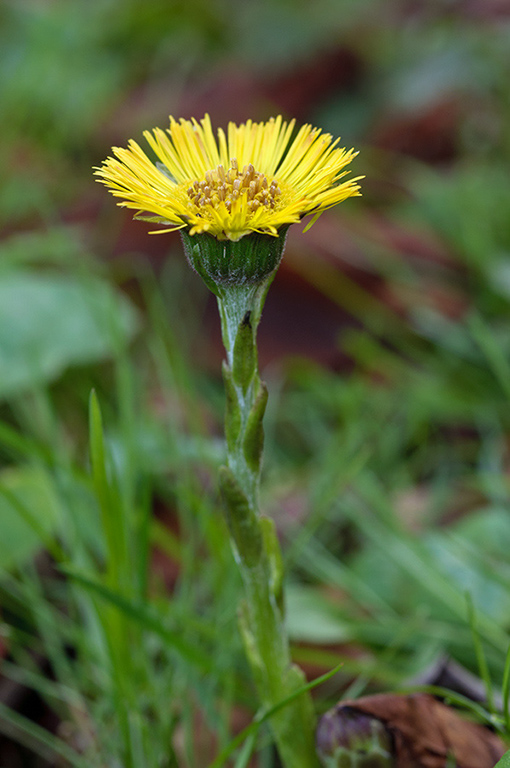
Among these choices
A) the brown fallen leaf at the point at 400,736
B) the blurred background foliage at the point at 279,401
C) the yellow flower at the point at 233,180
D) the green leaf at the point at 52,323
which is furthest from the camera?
the green leaf at the point at 52,323

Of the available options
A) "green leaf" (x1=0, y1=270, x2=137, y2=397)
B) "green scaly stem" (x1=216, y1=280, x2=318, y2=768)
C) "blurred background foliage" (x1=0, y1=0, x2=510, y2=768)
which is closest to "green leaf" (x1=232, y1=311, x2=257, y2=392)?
"green scaly stem" (x1=216, y1=280, x2=318, y2=768)

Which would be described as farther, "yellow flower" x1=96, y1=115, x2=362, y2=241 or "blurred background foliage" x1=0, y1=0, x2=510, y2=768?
"blurred background foliage" x1=0, y1=0, x2=510, y2=768

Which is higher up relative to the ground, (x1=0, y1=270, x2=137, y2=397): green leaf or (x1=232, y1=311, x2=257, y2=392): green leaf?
(x1=0, y1=270, x2=137, y2=397): green leaf

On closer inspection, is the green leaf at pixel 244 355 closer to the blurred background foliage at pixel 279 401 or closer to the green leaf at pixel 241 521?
the green leaf at pixel 241 521

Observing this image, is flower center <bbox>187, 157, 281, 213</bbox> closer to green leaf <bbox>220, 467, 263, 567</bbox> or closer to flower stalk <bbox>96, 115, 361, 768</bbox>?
flower stalk <bbox>96, 115, 361, 768</bbox>

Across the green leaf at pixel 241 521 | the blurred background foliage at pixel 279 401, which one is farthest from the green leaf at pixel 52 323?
the green leaf at pixel 241 521

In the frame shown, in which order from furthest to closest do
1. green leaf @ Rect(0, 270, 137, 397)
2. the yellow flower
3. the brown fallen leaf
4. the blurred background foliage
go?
green leaf @ Rect(0, 270, 137, 397) → the blurred background foliage → the brown fallen leaf → the yellow flower

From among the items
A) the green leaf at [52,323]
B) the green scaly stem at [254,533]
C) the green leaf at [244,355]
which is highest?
the green leaf at [52,323]

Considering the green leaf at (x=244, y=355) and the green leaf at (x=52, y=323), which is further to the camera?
the green leaf at (x=52, y=323)
